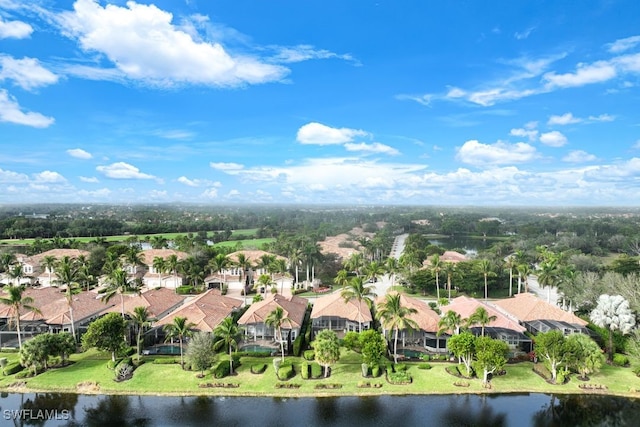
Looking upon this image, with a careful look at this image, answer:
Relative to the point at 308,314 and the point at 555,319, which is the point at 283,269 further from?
the point at 555,319

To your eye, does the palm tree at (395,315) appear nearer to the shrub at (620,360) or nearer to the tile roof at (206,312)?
the tile roof at (206,312)

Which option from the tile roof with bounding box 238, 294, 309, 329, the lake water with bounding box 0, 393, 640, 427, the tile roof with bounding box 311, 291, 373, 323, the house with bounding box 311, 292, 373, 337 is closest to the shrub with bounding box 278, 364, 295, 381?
the lake water with bounding box 0, 393, 640, 427

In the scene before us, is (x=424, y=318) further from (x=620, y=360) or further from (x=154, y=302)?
(x=154, y=302)

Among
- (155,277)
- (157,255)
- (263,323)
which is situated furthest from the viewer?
(157,255)

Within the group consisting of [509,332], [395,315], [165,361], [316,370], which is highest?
[395,315]

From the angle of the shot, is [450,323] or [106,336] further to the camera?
[450,323]

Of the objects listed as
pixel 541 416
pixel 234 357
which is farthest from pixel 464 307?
pixel 234 357

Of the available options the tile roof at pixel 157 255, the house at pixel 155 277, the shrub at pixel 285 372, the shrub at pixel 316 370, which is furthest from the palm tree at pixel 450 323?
the tile roof at pixel 157 255

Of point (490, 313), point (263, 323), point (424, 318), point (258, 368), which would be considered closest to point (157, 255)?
point (263, 323)
